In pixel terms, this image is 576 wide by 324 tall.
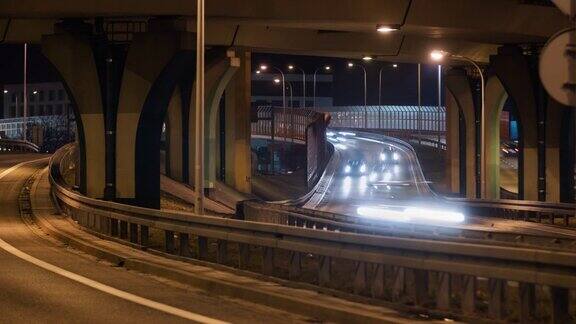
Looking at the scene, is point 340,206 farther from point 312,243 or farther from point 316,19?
point 312,243

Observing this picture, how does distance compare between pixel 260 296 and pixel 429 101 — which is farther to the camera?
pixel 429 101

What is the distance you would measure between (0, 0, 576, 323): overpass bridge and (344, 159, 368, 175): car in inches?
623

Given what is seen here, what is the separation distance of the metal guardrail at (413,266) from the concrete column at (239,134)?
41194mm

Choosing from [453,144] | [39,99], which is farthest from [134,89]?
[39,99]

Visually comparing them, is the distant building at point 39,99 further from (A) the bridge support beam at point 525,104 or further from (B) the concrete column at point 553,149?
(B) the concrete column at point 553,149

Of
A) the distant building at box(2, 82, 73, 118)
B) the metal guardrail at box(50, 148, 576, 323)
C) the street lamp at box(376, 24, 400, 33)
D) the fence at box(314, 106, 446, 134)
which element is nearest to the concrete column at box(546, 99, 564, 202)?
the street lamp at box(376, 24, 400, 33)

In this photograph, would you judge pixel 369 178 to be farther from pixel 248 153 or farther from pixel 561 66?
pixel 561 66

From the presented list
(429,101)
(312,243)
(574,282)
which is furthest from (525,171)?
(429,101)

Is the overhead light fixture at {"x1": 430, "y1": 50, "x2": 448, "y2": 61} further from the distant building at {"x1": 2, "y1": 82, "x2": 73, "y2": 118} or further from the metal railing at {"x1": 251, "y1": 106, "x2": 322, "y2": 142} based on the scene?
the distant building at {"x1": 2, "y1": 82, "x2": 73, "y2": 118}

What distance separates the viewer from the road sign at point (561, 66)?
332 inches

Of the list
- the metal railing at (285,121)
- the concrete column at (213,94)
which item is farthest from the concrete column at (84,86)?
the metal railing at (285,121)

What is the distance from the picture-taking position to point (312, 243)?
12914 millimetres

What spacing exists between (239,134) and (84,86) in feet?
83.7

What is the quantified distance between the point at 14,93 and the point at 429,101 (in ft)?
243
